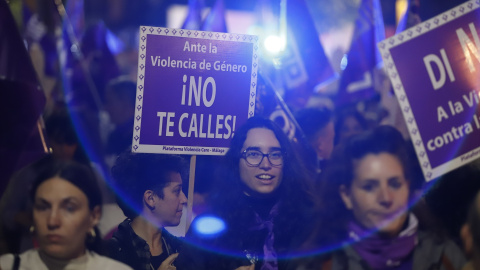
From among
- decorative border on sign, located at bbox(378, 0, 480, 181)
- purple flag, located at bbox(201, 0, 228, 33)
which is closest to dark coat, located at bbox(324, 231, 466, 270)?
decorative border on sign, located at bbox(378, 0, 480, 181)

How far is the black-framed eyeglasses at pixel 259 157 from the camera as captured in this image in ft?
13.4

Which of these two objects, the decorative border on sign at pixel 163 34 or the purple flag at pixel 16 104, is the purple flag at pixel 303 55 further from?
the purple flag at pixel 16 104

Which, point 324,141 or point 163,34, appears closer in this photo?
point 163,34

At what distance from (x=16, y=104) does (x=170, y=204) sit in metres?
1.15

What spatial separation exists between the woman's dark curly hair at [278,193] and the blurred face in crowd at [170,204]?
230 mm

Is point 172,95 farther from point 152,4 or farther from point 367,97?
point 152,4

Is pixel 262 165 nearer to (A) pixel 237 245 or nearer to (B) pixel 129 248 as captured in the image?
(A) pixel 237 245

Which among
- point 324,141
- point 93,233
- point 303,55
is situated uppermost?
point 303,55

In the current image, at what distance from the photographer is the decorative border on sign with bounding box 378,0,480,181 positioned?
13.7ft

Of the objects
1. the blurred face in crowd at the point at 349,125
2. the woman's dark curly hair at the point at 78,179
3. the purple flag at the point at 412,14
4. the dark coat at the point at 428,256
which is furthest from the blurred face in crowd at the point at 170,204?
the blurred face in crowd at the point at 349,125

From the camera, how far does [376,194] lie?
3.84 meters

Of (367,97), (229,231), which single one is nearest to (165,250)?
(229,231)

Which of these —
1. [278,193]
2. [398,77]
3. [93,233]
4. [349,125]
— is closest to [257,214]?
[278,193]

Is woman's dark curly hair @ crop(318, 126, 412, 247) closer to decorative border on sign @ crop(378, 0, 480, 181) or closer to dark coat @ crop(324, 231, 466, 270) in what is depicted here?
dark coat @ crop(324, 231, 466, 270)
